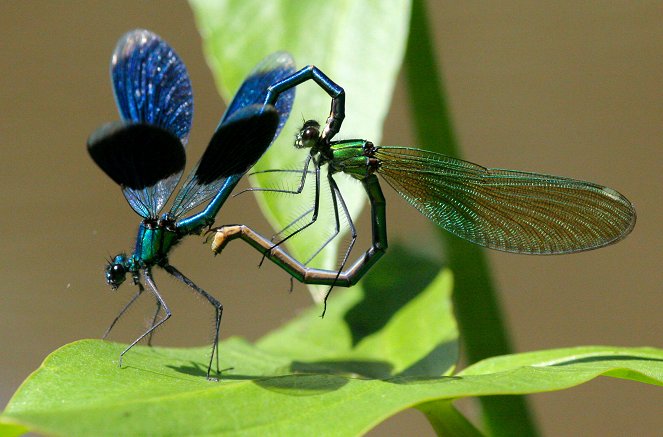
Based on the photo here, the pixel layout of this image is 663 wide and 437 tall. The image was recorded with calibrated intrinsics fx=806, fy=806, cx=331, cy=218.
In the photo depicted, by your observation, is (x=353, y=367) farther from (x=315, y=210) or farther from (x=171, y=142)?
(x=171, y=142)

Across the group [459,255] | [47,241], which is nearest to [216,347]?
[459,255]

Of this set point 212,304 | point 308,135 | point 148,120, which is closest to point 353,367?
point 212,304

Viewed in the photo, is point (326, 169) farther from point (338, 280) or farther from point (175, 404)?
point (175, 404)

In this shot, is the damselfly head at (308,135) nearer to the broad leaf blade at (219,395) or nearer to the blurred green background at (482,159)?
the broad leaf blade at (219,395)

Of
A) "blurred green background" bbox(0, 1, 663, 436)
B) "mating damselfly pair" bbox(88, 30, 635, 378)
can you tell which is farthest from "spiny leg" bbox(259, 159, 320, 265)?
"blurred green background" bbox(0, 1, 663, 436)

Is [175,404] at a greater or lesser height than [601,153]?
lesser

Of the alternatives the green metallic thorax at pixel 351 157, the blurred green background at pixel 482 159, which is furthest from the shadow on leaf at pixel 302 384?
the blurred green background at pixel 482 159
